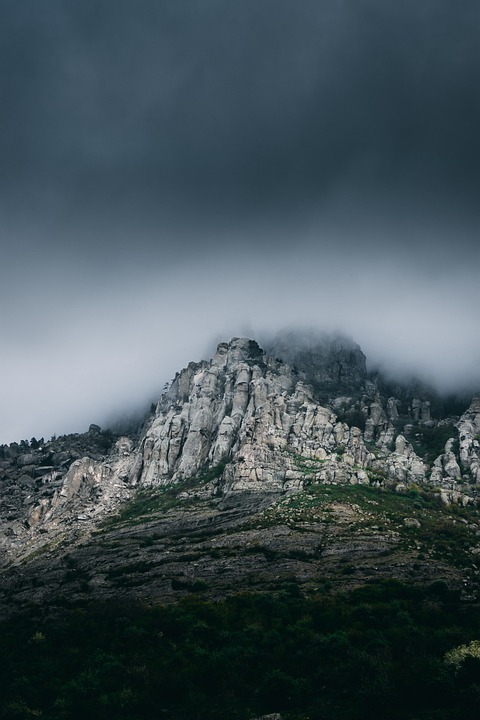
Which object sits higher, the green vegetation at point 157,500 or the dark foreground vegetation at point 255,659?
the green vegetation at point 157,500

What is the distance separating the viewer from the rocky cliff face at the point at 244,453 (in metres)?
118

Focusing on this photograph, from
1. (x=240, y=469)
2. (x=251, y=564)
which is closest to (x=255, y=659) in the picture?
(x=251, y=564)

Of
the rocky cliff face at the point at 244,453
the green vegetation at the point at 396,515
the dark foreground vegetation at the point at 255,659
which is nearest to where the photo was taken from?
the dark foreground vegetation at the point at 255,659

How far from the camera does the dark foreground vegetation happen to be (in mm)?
29734

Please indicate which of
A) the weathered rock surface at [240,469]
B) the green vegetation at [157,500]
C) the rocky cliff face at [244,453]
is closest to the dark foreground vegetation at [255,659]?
the weathered rock surface at [240,469]

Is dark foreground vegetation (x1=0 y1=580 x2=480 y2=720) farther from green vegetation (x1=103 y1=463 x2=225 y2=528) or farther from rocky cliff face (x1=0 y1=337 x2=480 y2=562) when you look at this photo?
green vegetation (x1=103 y1=463 x2=225 y2=528)

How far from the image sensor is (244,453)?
409 ft

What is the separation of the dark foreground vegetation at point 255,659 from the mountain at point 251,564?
183 millimetres

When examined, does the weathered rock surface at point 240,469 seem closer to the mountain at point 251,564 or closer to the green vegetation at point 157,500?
the mountain at point 251,564

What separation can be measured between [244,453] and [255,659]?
3358 inches

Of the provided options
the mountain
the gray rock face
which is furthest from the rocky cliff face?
the mountain

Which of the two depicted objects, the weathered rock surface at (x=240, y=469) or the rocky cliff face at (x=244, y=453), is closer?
the weathered rock surface at (x=240, y=469)

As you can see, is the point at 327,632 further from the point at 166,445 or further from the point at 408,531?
the point at 166,445

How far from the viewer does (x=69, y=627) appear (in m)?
50.2
